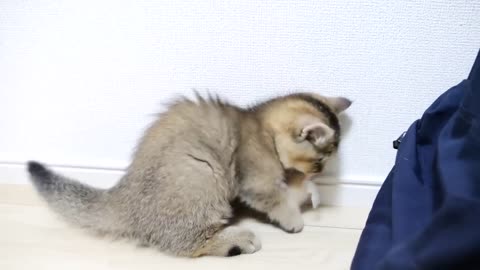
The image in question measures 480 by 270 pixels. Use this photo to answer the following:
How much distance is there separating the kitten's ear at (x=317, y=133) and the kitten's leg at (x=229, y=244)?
0.32m

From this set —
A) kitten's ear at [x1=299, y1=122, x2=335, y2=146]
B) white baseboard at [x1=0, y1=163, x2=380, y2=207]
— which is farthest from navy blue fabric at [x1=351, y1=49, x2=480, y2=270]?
white baseboard at [x1=0, y1=163, x2=380, y2=207]

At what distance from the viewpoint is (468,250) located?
27.2 inches

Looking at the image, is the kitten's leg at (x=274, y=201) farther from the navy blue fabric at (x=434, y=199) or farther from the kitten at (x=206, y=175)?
the navy blue fabric at (x=434, y=199)

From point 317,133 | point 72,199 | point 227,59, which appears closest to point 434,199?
point 317,133

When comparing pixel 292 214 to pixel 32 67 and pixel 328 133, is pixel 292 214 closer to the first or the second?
pixel 328 133

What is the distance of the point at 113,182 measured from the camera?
5.15 ft

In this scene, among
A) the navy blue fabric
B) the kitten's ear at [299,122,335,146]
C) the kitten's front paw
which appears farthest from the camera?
the kitten's front paw

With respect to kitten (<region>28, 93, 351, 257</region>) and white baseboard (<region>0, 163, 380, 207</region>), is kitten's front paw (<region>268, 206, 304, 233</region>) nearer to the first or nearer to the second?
kitten (<region>28, 93, 351, 257</region>)

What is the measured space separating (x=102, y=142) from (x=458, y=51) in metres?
1.11

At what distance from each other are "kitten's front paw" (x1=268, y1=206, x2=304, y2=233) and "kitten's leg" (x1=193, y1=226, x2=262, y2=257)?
0.10 metres

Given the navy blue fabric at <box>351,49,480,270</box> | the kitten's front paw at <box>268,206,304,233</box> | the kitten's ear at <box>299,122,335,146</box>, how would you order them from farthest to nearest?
1. the kitten's front paw at <box>268,206,304,233</box>
2. the kitten's ear at <box>299,122,335,146</box>
3. the navy blue fabric at <box>351,49,480,270</box>

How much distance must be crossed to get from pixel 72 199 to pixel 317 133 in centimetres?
72

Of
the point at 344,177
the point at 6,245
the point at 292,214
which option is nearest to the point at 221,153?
the point at 292,214

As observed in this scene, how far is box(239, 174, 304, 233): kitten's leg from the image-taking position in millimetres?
1339
